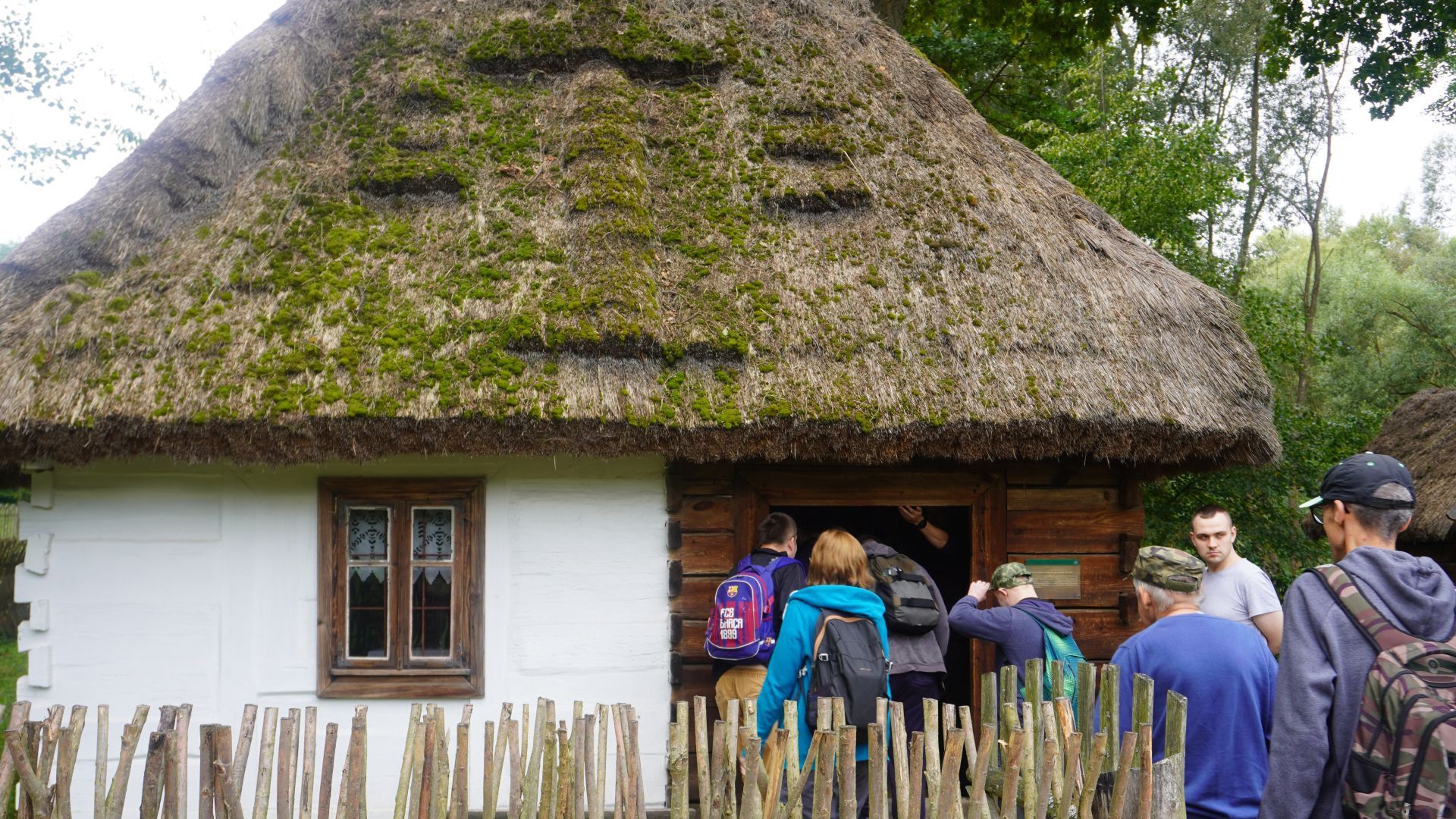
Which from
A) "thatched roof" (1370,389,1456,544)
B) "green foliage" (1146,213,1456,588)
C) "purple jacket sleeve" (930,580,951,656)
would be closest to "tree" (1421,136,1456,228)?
"green foliage" (1146,213,1456,588)

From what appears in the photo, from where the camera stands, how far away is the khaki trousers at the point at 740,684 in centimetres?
453

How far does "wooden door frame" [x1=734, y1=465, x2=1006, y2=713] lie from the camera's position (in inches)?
220

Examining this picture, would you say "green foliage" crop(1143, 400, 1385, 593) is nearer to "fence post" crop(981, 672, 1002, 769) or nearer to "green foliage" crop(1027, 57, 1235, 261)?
"green foliage" crop(1027, 57, 1235, 261)

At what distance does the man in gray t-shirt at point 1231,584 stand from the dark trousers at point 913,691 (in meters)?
1.23

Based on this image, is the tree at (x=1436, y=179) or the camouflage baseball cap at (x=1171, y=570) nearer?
the camouflage baseball cap at (x=1171, y=570)

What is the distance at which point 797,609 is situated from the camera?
3.87 meters

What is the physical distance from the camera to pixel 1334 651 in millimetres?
2555

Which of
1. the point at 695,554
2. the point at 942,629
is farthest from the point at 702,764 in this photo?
the point at 695,554

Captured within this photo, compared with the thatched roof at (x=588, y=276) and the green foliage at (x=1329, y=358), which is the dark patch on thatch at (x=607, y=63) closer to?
the thatched roof at (x=588, y=276)

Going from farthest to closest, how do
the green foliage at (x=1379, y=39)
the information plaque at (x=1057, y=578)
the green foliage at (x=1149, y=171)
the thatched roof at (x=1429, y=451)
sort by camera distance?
the green foliage at (x=1149, y=171)
the thatched roof at (x=1429, y=451)
the green foliage at (x=1379, y=39)
the information plaque at (x=1057, y=578)

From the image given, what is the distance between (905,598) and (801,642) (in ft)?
2.03

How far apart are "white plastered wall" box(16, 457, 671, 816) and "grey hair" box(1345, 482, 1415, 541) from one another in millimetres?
3427

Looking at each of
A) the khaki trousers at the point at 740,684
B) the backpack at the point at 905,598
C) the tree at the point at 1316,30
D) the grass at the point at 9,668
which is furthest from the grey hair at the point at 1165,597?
the grass at the point at 9,668

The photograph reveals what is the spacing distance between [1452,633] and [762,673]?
9.00 feet
